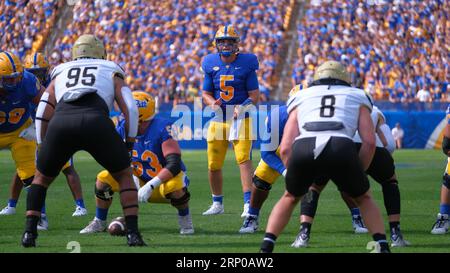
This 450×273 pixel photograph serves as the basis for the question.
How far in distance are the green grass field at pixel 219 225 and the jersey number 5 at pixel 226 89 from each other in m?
1.27

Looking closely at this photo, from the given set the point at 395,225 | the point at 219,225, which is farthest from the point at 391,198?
the point at 219,225

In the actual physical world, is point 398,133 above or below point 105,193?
above

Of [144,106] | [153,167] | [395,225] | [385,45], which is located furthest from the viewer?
[385,45]

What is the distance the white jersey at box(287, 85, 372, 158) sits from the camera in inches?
237

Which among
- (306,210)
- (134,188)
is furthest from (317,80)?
(134,188)

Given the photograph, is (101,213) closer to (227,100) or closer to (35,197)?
(35,197)

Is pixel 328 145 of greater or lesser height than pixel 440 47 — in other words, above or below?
below

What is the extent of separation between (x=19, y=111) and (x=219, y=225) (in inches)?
90.6

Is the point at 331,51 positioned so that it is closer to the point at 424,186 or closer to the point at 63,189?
the point at 424,186

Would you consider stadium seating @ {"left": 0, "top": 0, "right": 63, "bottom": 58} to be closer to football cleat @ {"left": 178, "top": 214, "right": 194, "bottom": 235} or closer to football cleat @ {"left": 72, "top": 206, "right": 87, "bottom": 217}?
football cleat @ {"left": 72, "top": 206, "right": 87, "bottom": 217}

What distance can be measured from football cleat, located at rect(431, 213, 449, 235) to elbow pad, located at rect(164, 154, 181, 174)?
239 cm

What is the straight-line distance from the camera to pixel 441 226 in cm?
804

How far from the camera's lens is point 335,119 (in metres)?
6.05

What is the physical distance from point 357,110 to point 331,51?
18655 mm
